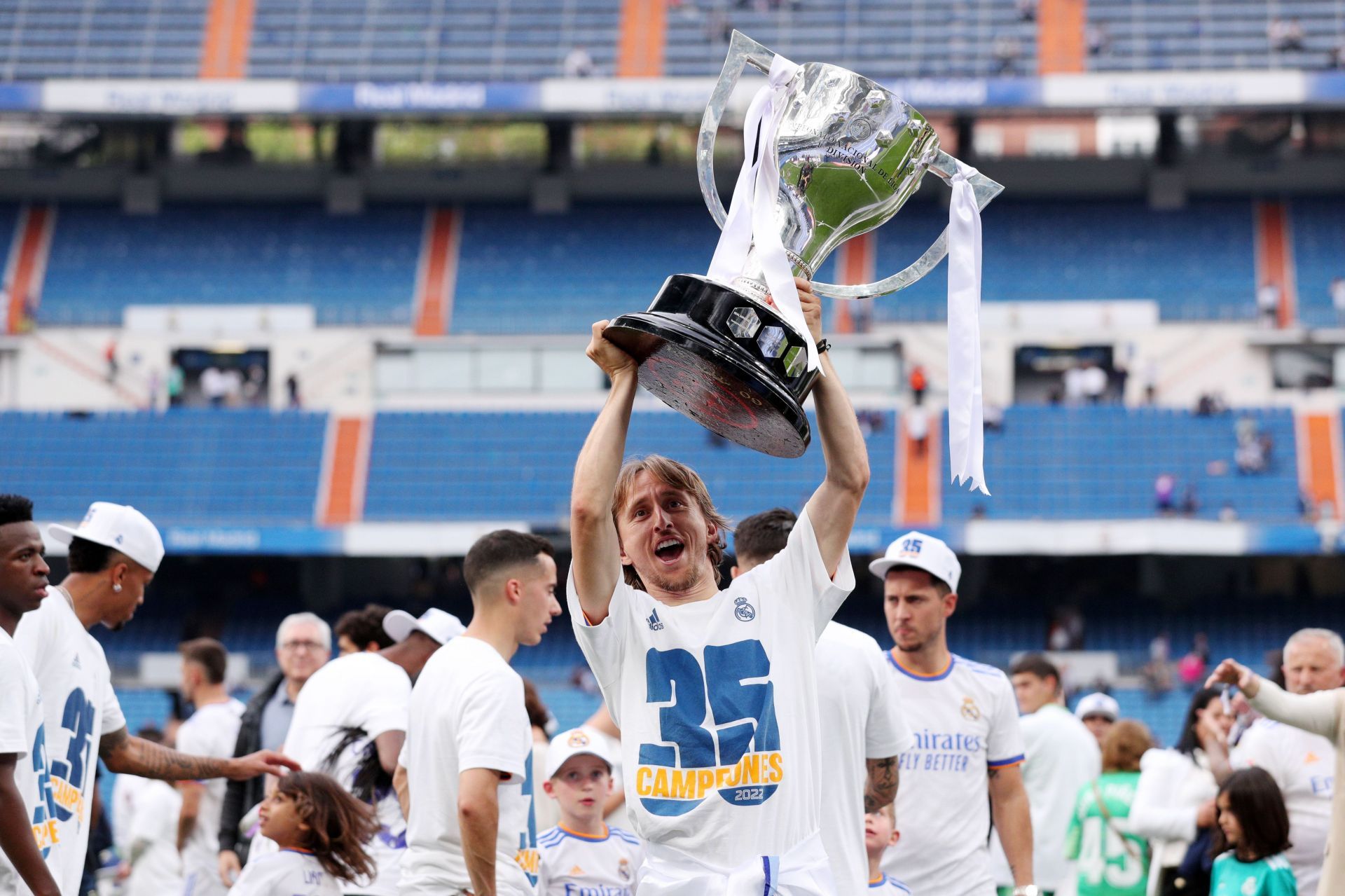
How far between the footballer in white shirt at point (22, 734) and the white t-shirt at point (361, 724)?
4.11 feet

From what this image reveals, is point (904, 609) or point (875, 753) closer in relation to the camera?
point (875, 753)

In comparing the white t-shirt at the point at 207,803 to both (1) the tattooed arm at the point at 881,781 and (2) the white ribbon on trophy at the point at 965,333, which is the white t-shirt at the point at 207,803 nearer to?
(1) the tattooed arm at the point at 881,781

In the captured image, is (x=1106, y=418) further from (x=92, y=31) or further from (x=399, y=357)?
(x=92, y=31)

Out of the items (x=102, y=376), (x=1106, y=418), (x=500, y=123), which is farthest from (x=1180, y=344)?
(x=102, y=376)

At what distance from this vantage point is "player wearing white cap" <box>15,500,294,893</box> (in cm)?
469

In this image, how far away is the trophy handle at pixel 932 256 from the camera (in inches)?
144

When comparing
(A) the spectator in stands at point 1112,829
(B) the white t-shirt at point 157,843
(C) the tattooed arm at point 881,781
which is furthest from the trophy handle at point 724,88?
(B) the white t-shirt at point 157,843

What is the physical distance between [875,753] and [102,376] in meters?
27.0

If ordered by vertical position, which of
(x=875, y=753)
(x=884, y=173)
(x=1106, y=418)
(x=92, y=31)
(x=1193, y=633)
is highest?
(x=92, y=31)

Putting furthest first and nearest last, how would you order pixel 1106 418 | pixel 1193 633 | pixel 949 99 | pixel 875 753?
1. pixel 949 99
2. pixel 1106 418
3. pixel 1193 633
4. pixel 875 753

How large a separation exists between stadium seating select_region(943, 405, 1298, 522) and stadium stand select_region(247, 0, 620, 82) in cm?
1132

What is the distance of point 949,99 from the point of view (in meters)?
28.5

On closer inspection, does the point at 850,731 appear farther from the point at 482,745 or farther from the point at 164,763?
the point at 164,763

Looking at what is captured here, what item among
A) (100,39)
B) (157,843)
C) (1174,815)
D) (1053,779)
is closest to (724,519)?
(1174,815)
